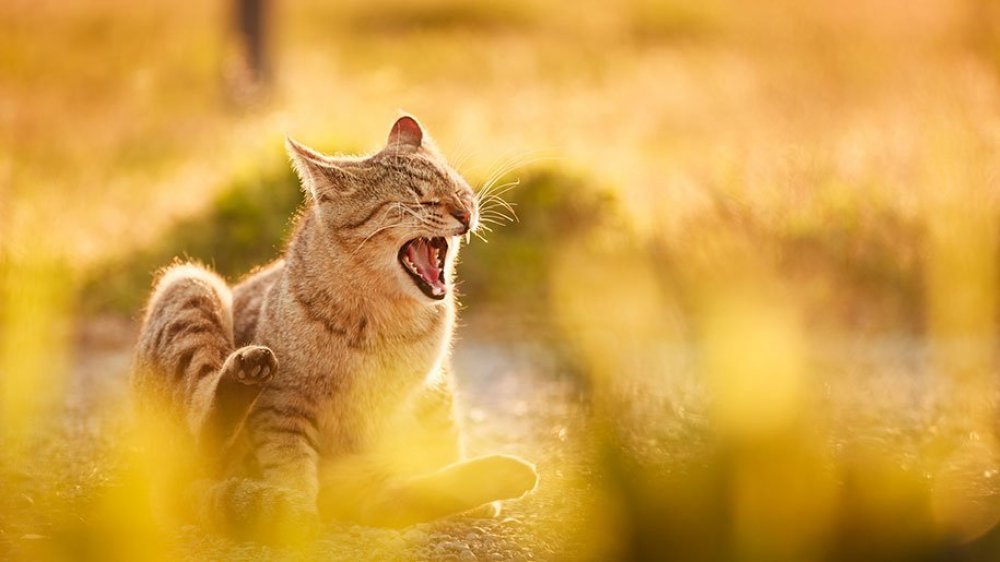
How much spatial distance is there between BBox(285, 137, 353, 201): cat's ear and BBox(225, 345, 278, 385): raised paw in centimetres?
59

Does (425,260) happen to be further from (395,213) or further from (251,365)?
(251,365)

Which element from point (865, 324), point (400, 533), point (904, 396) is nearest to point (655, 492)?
point (400, 533)

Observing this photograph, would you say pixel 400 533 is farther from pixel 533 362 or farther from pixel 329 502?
pixel 533 362

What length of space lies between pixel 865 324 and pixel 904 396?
116 centimetres

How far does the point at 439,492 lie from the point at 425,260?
73 centimetres

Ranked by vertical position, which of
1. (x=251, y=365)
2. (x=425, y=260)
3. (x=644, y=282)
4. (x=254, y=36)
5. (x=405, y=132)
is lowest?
(x=251, y=365)

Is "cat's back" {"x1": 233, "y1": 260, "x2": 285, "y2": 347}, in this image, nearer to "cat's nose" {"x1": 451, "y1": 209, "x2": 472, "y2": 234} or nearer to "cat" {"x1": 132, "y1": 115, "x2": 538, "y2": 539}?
"cat" {"x1": 132, "y1": 115, "x2": 538, "y2": 539}

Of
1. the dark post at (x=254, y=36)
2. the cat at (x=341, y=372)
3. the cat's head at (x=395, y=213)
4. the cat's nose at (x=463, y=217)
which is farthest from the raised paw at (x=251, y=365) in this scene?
the dark post at (x=254, y=36)

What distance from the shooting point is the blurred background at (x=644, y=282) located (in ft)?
13.1

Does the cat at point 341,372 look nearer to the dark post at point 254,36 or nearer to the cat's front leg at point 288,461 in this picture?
the cat's front leg at point 288,461

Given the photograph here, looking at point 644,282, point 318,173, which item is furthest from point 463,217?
point 644,282

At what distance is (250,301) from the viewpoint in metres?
4.49

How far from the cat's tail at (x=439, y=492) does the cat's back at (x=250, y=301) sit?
0.68 m

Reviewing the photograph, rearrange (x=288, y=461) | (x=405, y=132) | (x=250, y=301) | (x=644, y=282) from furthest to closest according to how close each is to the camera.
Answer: (x=644, y=282)
(x=250, y=301)
(x=405, y=132)
(x=288, y=461)
